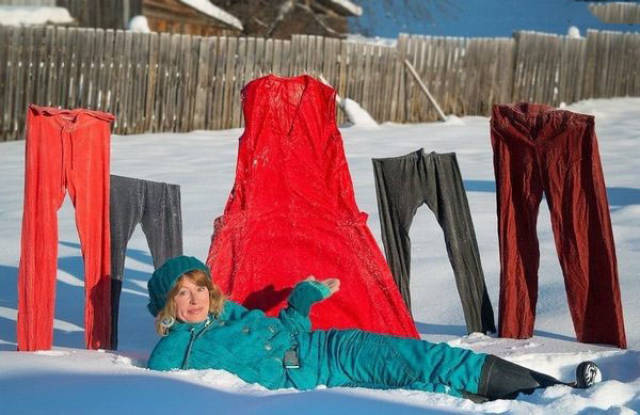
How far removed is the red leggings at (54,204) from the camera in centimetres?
432

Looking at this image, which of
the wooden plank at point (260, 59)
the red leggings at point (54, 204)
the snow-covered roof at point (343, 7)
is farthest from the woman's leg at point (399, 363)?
the snow-covered roof at point (343, 7)

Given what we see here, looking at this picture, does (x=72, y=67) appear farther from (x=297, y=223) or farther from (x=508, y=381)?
(x=508, y=381)

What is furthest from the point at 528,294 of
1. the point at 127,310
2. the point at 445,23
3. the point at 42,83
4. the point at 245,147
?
the point at 445,23

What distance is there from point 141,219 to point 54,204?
1.46ft

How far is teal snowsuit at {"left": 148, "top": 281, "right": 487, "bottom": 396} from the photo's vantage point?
3723mm

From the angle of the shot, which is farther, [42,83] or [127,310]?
[42,83]

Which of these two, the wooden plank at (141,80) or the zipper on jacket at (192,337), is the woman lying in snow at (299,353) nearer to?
the zipper on jacket at (192,337)

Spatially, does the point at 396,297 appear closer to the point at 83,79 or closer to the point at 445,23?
the point at 83,79

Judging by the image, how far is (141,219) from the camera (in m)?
4.67

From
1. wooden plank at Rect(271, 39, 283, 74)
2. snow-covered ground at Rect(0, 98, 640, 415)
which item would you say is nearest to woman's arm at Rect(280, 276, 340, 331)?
snow-covered ground at Rect(0, 98, 640, 415)

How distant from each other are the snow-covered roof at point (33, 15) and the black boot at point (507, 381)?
41.6 feet

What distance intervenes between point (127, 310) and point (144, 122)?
29.1 ft

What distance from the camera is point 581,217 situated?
4.57 m

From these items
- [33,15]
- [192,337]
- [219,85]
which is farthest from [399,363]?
[33,15]
